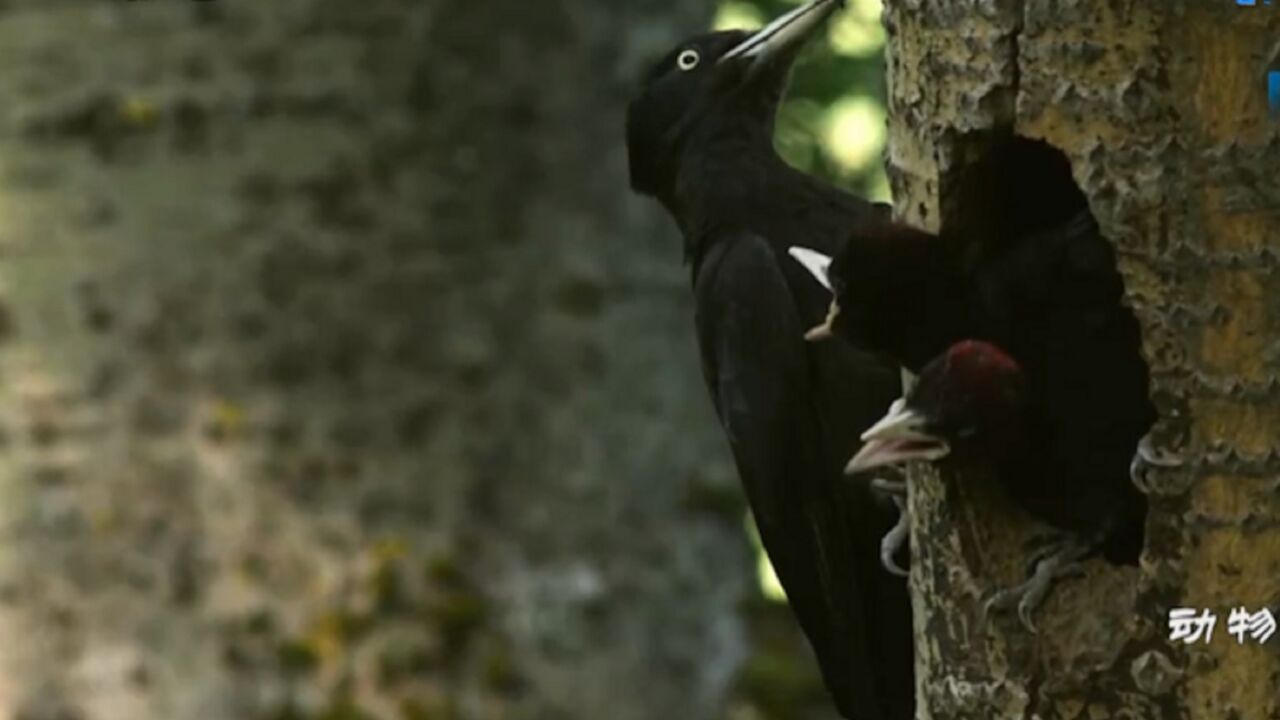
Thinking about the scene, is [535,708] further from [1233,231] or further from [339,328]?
[1233,231]

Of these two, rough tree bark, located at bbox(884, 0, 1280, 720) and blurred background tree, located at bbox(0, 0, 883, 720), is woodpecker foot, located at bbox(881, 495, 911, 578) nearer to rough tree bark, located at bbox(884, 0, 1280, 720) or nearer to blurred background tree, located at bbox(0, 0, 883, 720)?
rough tree bark, located at bbox(884, 0, 1280, 720)

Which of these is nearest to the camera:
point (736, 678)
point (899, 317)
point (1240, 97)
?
point (1240, 97)

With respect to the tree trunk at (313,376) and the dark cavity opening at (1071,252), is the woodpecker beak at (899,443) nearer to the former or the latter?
the dark cavity opening at (1071,252)

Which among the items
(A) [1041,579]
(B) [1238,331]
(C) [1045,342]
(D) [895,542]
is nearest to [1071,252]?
(C) [1045,342]

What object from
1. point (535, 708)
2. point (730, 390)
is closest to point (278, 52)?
point (535, 708)

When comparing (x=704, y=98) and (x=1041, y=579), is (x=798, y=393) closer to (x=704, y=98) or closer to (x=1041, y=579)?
(x=704, y=98)

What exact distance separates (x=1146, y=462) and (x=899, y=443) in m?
0.22

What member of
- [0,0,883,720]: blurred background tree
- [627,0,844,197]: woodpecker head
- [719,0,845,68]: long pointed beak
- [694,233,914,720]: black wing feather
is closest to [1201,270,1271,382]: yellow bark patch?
[694,233,914,720]: black wing feather

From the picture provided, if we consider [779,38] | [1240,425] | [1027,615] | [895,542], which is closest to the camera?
[1240,425]

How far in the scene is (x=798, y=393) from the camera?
3236 millimetres

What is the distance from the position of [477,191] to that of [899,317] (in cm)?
253

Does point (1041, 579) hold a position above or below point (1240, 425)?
below

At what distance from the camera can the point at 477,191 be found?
4.66 metres

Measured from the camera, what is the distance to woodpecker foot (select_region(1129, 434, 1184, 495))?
6.74 ft
